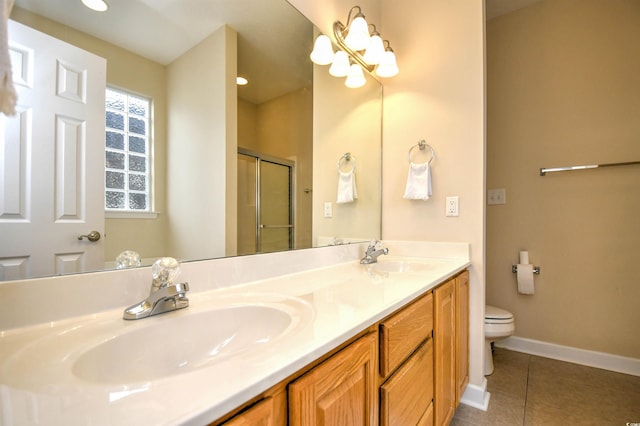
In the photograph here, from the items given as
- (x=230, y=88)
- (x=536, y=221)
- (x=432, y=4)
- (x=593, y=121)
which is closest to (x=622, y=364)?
(x=536, y=221)

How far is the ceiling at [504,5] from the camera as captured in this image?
7.11 ft

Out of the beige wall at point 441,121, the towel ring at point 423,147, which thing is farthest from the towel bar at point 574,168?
the towel ring at point 423,147

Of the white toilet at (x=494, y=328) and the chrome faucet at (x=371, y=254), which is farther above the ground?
the chrome faucet at (x=371, y=254)

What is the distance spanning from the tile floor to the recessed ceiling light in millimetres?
2056

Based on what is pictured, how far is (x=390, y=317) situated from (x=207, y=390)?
54 centimetres

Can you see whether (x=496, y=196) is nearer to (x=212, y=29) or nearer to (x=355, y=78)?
(x=355, y=78)

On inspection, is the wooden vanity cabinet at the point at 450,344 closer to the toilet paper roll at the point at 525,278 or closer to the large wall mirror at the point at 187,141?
the large wall mirror at the point at 187,141

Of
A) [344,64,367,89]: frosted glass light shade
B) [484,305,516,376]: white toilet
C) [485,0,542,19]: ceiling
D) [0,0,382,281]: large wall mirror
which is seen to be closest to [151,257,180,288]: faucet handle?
[0,0,382,281]: large wall mirror

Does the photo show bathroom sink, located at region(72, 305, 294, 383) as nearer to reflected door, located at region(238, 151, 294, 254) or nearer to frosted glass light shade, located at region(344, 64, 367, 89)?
reflected door, located at region(238, 151, 294, 254)

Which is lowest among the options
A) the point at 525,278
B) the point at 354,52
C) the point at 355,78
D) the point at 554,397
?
the point at 554,397

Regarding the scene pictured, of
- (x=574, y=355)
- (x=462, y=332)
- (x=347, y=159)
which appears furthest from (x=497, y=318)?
(x=347, y=159)

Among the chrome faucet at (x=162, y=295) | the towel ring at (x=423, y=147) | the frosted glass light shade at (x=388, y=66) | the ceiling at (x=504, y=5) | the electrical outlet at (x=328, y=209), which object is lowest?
the chrome faucet at (x=162, y=295)

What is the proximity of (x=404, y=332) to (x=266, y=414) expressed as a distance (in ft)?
1.79

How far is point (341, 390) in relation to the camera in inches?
23.3
